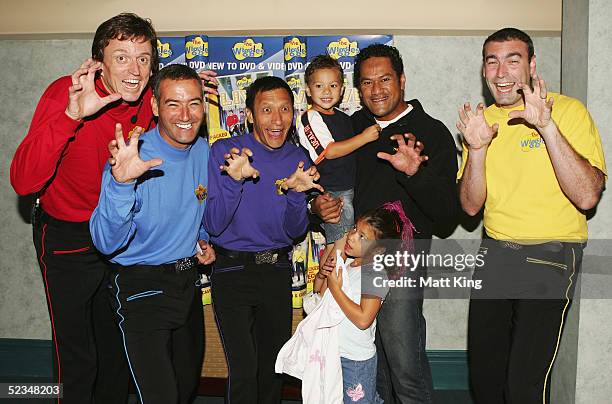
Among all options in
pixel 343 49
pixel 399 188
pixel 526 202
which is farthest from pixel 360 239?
pixel 343 49

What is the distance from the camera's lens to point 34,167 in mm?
2598

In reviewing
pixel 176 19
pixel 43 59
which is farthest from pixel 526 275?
pixel 43 59

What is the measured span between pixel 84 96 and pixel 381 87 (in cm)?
135

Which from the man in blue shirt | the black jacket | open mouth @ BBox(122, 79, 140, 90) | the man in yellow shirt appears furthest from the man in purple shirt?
the man in yellow shirt

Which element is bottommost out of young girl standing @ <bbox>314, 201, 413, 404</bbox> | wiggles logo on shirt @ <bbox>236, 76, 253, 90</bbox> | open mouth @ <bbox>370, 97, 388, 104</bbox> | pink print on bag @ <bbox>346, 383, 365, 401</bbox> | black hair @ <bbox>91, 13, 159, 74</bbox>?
pink print on bag @ <bbox>346, 383, 365, 401</bbox>

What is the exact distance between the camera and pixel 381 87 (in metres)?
3.04

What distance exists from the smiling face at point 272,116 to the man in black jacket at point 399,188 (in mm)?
362

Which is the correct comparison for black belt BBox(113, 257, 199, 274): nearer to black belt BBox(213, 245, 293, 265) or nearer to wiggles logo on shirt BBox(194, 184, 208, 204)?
black belt BBox(213, 245, 293, 265)

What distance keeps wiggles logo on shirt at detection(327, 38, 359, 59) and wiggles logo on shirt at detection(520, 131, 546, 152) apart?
4.45 feet

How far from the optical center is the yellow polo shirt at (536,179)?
2750 mm

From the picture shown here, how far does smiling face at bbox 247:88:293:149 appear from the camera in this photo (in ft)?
9.84

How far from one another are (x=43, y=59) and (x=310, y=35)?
1.73m

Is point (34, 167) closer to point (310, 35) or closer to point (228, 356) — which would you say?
point (228, 356)

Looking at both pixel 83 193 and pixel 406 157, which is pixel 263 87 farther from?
pixel 83 193
